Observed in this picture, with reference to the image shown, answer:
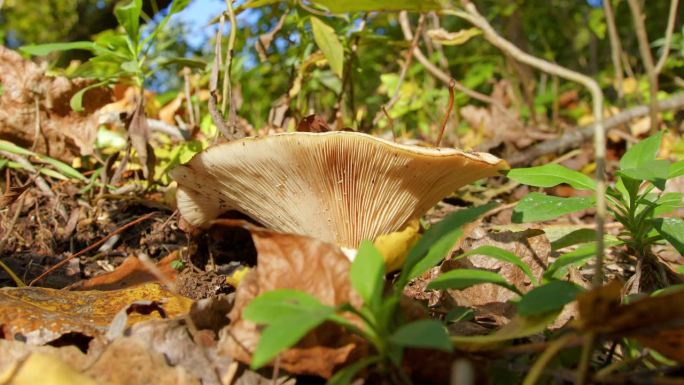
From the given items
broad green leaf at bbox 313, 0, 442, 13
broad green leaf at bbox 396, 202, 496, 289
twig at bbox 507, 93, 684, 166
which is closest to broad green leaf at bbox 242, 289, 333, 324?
broad green leaf at bbox 396, 202, 496, 289

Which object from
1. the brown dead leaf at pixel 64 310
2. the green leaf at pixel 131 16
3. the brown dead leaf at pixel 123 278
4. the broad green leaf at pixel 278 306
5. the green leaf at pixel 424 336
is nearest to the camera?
the green leaf at pixel 424 336

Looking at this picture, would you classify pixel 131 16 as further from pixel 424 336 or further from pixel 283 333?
pixel 424 336

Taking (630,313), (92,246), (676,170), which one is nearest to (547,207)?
(676,170)

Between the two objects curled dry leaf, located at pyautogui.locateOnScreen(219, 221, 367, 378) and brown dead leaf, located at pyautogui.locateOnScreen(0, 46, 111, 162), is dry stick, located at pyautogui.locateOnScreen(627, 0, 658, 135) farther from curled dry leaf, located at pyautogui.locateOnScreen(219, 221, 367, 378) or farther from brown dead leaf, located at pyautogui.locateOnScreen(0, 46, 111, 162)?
brown dead leaf, located at pyautogui.locateOnScreen(0, 46, 111, 162)

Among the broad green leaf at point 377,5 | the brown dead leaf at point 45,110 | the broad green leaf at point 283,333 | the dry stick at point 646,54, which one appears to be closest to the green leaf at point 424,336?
the broad green leaf at point 283,333

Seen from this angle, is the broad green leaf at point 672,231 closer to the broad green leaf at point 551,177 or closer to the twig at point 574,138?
the broad green leaf at point 551,177

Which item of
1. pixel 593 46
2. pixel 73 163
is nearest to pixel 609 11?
pixel 593 46

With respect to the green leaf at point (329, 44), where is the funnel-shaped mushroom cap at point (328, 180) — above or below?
below
